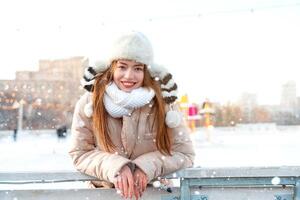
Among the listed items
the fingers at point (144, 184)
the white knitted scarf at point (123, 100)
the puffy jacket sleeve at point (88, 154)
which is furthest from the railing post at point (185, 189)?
the white knitted scarf at point (123, 100)

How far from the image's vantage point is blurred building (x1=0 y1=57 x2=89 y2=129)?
3119 centimetres

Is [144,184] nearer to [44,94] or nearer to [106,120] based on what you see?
[106,120]

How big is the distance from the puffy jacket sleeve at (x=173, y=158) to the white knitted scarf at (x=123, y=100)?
0.18 meters

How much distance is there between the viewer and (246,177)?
64.8 inches

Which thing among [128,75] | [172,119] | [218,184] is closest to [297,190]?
[218,184]

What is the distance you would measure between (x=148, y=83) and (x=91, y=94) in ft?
0.74

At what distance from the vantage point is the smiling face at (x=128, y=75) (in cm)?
191

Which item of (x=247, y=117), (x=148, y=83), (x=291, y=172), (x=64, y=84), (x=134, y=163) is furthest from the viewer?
(x=247, y=117)

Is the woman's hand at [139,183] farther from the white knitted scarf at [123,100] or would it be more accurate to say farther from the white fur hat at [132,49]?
the white fur hat at [132,49]

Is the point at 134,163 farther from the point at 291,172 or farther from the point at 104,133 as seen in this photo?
the point at 291,172

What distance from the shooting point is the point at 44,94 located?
3716 centimetres

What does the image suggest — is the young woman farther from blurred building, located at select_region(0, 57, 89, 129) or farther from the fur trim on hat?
blurred building, located at select_region(0, 57, 89, 129)

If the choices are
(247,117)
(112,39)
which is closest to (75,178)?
(112,39)

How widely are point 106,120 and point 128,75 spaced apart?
0.19 meters
